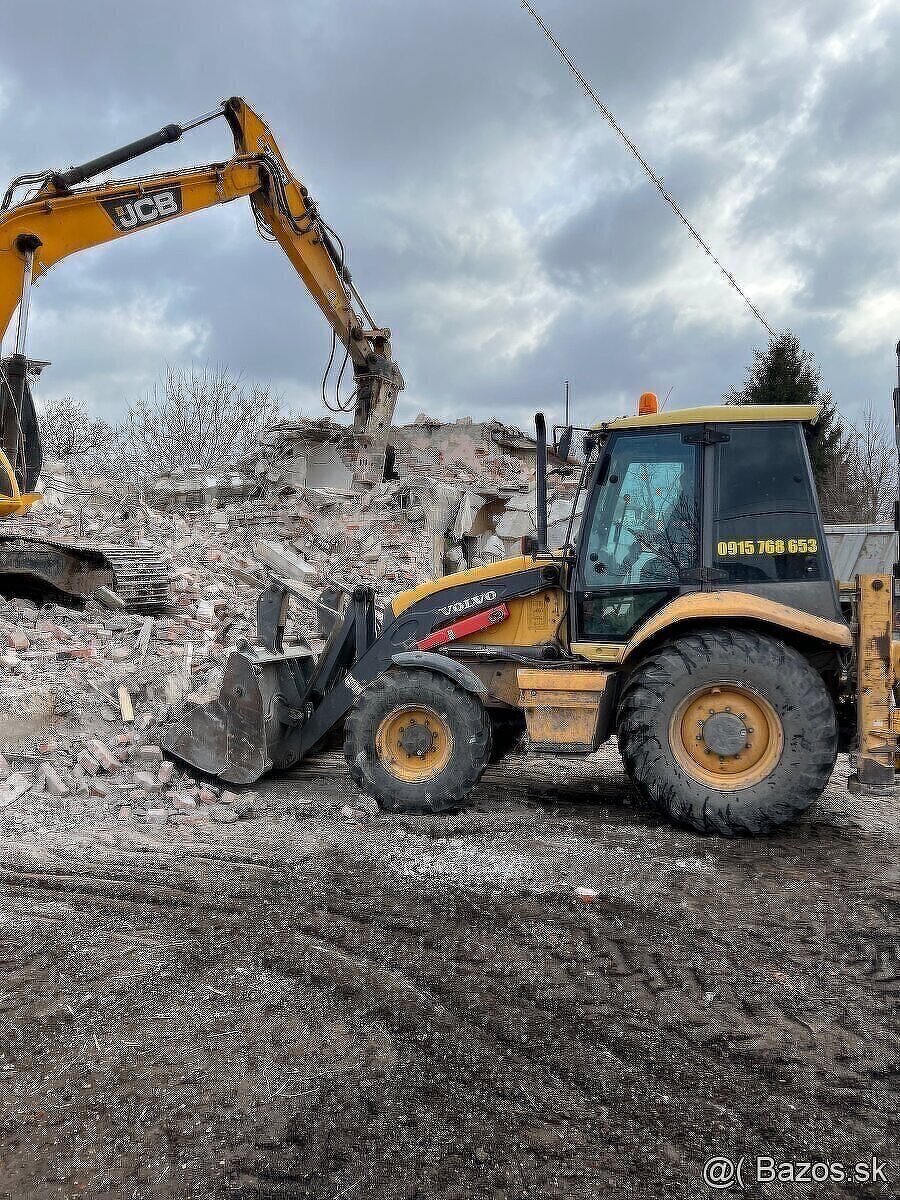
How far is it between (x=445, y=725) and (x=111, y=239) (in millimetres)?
6573

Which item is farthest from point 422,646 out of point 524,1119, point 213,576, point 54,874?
point 213,576

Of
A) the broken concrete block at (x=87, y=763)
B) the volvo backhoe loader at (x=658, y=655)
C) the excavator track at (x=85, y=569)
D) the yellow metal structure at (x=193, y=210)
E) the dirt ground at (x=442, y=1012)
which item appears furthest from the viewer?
the excavator track at (x=85, y=569)

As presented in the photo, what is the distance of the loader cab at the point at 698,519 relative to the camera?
16.8 feet

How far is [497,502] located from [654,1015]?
15153mm

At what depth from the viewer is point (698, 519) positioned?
207 inches

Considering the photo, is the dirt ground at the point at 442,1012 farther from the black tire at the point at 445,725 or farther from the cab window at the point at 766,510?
the cab window at the point at 766,510

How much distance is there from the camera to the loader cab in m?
5.12

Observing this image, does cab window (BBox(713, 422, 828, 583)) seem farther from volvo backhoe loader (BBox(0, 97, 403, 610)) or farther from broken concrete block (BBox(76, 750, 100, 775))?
volvo backhoe loader (BBox(0, 97, 403, 610))

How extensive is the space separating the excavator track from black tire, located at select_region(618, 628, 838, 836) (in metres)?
6.76

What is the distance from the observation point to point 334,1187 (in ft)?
6.77

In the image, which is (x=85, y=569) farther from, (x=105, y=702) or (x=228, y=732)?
(x=228, y=732)

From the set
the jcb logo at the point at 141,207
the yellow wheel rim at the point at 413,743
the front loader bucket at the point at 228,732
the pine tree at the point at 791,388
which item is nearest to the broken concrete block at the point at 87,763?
the front loader bucket at the point at 228,732

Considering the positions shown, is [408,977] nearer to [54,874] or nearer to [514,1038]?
[514,1038]

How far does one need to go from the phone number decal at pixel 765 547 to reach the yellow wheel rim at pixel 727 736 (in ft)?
2.78
